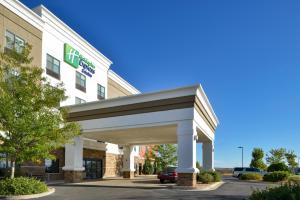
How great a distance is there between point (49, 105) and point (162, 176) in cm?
1479

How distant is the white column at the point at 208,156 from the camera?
124ft

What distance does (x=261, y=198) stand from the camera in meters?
9.46

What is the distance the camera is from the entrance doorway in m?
38.3

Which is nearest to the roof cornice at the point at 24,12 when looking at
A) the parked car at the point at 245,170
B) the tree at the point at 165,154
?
the parked car at the point at 245,170

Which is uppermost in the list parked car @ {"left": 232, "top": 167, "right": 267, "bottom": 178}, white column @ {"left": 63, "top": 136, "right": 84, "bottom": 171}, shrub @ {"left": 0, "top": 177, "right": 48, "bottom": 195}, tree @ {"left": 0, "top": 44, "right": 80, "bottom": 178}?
tree @ {"left": 0, "top": 44, "right": 80, "bottom": 178}

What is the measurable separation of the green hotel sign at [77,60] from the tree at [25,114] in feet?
50.0

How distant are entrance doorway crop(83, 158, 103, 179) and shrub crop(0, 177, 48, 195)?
1797 cm

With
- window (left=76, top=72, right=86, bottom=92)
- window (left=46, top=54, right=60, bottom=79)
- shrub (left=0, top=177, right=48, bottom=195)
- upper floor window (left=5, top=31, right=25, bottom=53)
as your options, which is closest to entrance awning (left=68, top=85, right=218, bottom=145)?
window (left=46, top=54, right=60, bottom=79)

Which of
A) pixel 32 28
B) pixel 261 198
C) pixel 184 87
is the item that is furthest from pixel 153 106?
Result: pixel 261 198

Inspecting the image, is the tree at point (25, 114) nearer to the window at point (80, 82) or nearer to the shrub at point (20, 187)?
the shrub at point (20, 187)

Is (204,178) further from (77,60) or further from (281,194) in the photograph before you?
(281,194)

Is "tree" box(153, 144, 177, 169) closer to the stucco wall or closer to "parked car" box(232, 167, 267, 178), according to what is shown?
"parked car" box(232, 167, 267, 178)

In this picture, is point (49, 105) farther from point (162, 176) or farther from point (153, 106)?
point (162, 176)

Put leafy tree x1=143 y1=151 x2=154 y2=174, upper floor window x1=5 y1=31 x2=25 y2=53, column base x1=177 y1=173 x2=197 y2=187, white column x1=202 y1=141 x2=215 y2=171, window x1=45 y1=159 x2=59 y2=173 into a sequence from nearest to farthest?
1. column base x1=177 y1=173 x2=197 y2=187
2. upper floor window x1=5 y1=31 x2=25 y2=53
3. window x1=45 y1=159 x2=59 y2=173
4. white column x1=202 y1=141 x2=215 y2=171
5. leafy tree x1=143 y1=151 x2=154 y2=174
